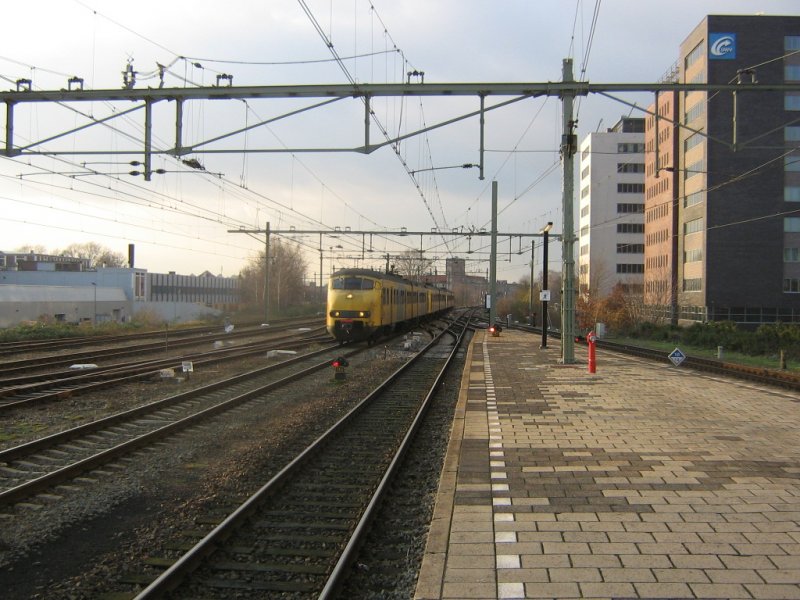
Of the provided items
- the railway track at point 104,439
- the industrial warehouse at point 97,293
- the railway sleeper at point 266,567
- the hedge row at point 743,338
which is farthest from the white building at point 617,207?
the railway sleeper at point 266,567

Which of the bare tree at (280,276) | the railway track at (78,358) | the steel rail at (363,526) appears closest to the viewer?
the steel rail at (363,526)

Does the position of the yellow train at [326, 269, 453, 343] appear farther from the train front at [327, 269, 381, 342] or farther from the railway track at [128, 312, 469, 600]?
the railway track at [128, 312, 469, 600]

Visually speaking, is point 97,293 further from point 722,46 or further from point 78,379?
point 722,46

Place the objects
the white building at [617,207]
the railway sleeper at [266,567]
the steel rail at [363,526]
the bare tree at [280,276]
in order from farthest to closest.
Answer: the white building at [617,207], the bare tree at [280,276], the railway sleeper at [266,567], the steel rail at [363,526]

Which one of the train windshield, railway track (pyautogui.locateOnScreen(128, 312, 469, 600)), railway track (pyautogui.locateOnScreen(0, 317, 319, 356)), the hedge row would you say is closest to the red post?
railway track (pyautogui.locateOnScreen(128, 312, 469, 600))

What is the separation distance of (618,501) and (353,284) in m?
21.0

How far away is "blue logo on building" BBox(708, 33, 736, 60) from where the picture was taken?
50.3 meters

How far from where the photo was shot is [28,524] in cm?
566

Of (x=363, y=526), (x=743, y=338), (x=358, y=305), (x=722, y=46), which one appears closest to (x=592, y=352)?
(x=363, y=526)

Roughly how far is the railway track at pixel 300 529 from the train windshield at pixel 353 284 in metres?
16.5

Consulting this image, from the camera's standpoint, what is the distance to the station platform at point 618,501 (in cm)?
397

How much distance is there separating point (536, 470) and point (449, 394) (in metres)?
7.24

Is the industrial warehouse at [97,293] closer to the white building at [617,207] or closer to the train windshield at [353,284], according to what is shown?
the train windshield at [353,284]

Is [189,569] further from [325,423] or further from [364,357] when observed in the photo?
[364,357]
